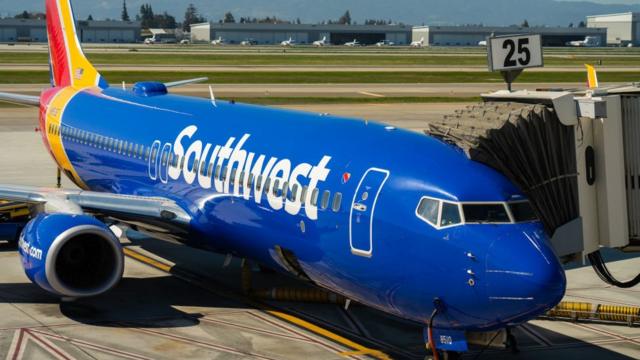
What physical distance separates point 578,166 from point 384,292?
4.11 m

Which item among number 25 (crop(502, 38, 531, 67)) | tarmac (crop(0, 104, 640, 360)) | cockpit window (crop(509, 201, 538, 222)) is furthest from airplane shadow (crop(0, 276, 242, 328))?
cockpit window (crop(509, 201, 538, 222))

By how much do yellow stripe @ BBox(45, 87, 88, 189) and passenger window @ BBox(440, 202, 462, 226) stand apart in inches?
658

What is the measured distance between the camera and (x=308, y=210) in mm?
18375

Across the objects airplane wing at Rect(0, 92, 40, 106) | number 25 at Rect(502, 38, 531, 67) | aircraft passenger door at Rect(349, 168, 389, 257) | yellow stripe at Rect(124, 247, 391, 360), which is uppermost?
number 25 at Rect(502, 38, 531, 67)

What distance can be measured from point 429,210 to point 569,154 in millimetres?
3216

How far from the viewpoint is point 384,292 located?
16.6 m

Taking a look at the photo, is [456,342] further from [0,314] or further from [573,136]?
[0,314]

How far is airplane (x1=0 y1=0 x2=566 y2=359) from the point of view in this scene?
600 inches

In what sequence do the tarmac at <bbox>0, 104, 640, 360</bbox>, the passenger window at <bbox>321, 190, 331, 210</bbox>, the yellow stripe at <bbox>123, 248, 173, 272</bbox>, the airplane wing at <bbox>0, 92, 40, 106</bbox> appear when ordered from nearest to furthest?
the passenger window at <bbox>321, 190, 331, 210</bbox> < the tarmac at <bbox>0, 104, 640, 360</bbox> < the yellow stripe at <bbox>123, 248, 173, 272</bbox> < the airplane wing at <bbox>0, 92, 40, 106</bbox>

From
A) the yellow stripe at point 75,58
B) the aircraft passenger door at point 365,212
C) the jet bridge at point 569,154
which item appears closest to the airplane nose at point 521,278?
the jet bridge at point 569,154

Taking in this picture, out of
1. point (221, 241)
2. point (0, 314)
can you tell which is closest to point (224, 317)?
point (221, 241)

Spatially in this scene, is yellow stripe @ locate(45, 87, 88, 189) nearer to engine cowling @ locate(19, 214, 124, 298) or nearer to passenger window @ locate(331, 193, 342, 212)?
engine cowling @ locate(19, 214, 124, 298)

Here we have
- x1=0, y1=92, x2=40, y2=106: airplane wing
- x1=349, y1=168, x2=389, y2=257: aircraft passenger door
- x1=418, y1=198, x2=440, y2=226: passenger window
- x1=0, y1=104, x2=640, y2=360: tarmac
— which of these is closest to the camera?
x1=418, y1=198, x2=440, y2=226: passenger window

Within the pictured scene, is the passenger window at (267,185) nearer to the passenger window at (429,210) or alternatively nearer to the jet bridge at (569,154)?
the jet bridge at (569,154)
